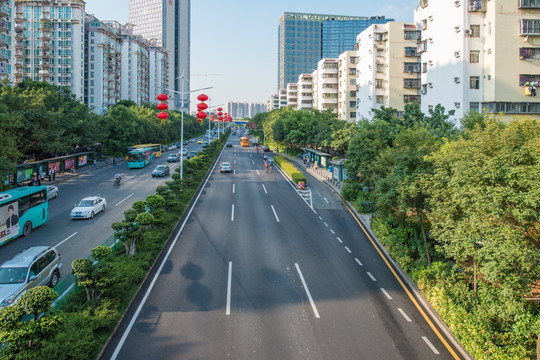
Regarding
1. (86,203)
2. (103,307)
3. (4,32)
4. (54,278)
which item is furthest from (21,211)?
(4,32)

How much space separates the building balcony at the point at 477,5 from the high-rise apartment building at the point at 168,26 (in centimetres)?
13332

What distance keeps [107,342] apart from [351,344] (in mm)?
6770

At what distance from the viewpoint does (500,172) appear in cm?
1055

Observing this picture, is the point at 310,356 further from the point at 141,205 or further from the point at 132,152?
the point at 132,152

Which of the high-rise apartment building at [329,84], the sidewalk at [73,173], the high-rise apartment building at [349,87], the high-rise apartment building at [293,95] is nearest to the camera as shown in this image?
the sidewalk at [73,173]

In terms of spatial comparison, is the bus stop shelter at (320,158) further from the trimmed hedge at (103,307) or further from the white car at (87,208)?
the trimmed hedge at (103,307)

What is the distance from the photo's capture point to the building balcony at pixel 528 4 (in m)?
31.8

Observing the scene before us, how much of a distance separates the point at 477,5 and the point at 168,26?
15628cm

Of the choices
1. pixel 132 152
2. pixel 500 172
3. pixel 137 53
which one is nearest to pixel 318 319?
pixel 500 172

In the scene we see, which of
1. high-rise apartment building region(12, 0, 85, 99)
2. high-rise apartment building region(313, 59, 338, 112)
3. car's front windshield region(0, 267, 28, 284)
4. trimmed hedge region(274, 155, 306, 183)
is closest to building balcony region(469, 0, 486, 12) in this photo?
trimmed hedge region(274, 155, 306, 183)

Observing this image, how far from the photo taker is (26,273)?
43.3 ft

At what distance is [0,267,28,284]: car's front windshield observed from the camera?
511 inches

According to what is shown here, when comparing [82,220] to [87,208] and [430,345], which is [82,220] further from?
[430,345]

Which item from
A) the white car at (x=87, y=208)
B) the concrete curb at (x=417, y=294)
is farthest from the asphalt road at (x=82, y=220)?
the concrete curb at (x=417, y=294)
